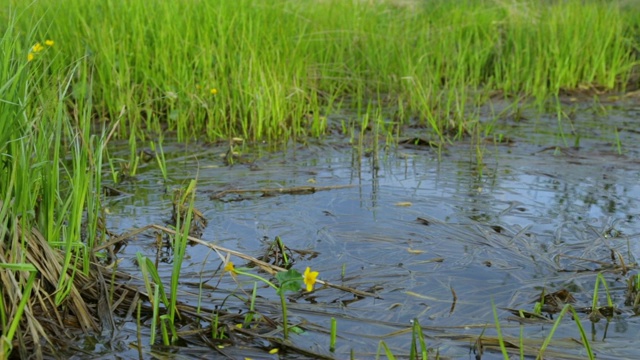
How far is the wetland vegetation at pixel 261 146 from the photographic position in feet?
7.52

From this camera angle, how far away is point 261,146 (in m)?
5.23

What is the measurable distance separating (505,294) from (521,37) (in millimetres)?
5352

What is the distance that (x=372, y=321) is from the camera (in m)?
2.44

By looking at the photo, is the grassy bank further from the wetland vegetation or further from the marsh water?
the marsh water

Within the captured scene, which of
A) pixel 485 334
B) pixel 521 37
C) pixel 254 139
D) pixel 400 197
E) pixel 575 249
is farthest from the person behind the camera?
pixel 521 37

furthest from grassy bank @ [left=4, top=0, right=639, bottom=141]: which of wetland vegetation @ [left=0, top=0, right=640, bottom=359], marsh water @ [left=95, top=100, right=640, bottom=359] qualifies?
marsh water @ [left=95, top=100, right=640, bottom=359]

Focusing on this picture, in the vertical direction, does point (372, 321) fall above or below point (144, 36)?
below

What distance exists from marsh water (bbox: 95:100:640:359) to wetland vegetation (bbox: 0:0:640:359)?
0.7 inches

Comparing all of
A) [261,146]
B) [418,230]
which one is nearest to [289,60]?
[261,146]

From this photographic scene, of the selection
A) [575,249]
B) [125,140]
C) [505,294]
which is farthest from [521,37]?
[505,294]

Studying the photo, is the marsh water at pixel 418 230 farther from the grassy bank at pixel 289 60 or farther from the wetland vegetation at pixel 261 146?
the grassy bank at pixel 289 60

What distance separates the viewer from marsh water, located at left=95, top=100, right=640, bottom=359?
2.41 metres

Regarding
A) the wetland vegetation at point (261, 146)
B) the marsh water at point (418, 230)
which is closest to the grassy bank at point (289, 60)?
the wetland vegetation at point (261, 146)

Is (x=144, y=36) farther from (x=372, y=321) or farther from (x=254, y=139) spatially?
(x=372, y=321)
